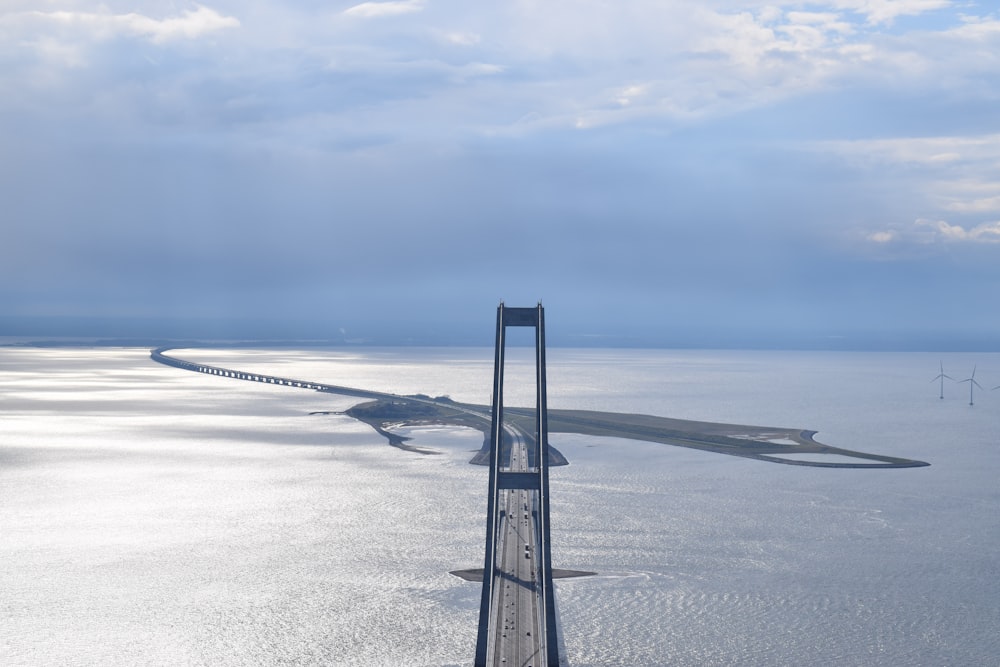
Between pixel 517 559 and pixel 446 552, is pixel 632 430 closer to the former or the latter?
pixel 446 552

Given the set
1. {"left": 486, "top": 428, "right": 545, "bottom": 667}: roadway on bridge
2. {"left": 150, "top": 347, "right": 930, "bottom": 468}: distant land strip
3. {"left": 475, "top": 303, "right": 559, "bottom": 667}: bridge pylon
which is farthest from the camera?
{"left": 150, "top": 347, "right": 930, "bottom": 468}: distant land strip

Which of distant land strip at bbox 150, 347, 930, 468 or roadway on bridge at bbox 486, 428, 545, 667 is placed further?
distant land strip at bbox 150, 347, 930, 468

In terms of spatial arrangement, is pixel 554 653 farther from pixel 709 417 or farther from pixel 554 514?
pixel 709 417

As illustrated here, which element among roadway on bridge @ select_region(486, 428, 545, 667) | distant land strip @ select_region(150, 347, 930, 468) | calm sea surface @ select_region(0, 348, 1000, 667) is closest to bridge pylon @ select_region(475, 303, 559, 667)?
roadway on bridge @ select_region(486, 428, 545, 667)

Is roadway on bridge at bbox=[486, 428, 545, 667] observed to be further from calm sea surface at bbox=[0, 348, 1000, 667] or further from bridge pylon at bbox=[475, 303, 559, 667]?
calm sea surface at bbox=[0, 348, 1000, 667]

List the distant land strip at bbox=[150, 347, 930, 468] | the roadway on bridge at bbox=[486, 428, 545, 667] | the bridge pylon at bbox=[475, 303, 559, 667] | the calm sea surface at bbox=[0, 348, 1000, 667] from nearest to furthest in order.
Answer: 1. the roadway on bridge at bbox=[486, 428, 545, 667]
2. the bridge pylon at bbox=[475, 303, 559, 667]
3. the calm sea surface at bbox=[0, 348, 1000, 667]
4. the distant land strip at bbox=[150, 347, 930, 468]

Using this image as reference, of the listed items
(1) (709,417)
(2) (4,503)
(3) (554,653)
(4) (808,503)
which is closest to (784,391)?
(1) (709,417)

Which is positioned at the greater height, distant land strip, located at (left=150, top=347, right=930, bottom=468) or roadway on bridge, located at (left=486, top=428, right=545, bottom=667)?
distant land strip, located at (left=150, top=347, right=930, bottom=468)
